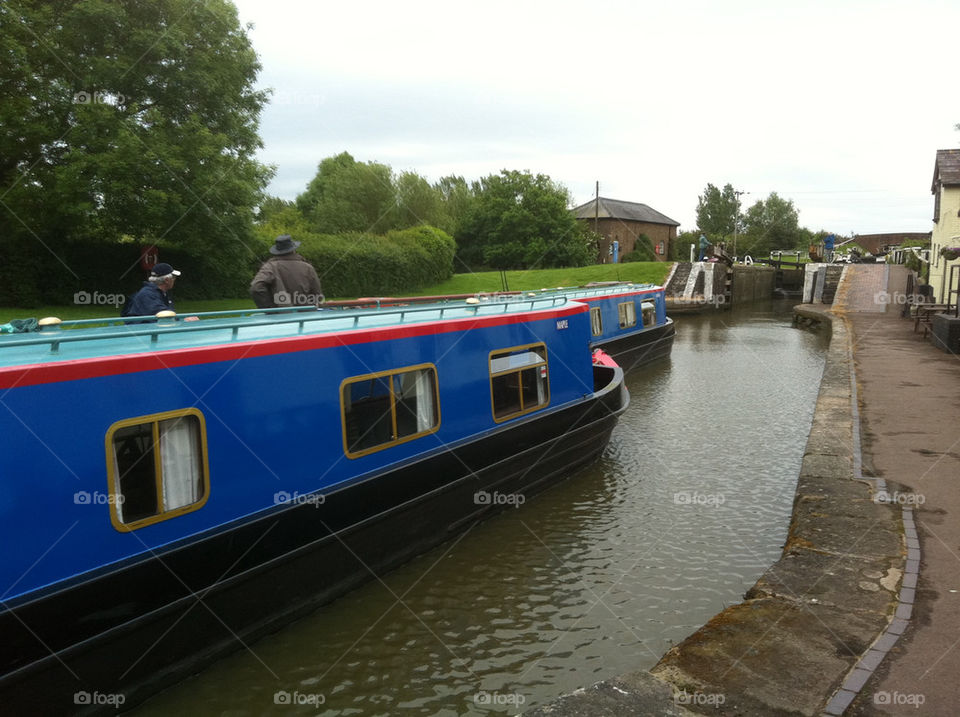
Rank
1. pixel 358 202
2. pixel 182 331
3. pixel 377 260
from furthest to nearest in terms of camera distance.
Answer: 1. pixel 358 202
2. pixel 377 260
3. pixel 182 331

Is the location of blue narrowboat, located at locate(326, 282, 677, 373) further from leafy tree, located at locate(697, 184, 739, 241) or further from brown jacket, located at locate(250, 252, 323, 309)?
leafy tree, located at locate(697, 184, 739, 241)

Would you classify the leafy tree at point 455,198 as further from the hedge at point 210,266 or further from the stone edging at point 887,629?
the stone edging at point 887,629

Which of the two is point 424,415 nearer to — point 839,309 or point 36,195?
point 36,195

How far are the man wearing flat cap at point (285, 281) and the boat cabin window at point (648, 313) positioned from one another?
12.2m

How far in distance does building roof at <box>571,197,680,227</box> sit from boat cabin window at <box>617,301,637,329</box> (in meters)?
43.5

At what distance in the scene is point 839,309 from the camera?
2788 centimetres

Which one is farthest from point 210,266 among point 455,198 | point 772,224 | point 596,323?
point 772,224

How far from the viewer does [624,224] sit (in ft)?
205

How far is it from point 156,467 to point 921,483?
681 cm

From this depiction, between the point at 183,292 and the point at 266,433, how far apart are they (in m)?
19.5

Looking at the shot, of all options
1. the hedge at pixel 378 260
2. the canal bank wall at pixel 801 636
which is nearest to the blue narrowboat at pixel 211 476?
the canal bank wall at pixel 801 636

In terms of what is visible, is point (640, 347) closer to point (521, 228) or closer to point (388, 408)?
point (388, 408)

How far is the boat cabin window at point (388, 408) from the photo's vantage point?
5711 mm

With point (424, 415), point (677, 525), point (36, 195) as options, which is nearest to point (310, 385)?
point (424, 415)
